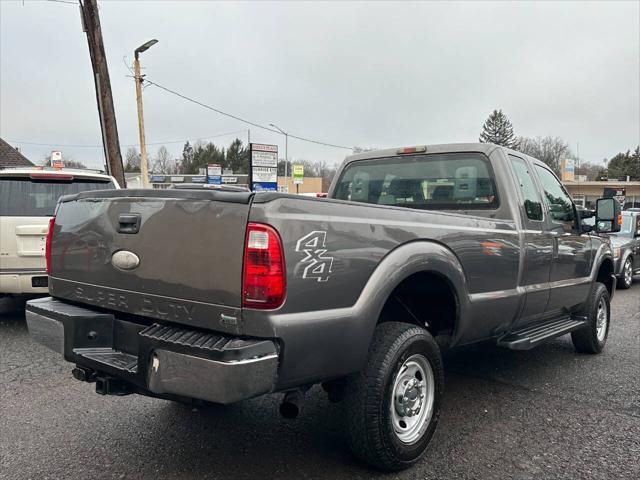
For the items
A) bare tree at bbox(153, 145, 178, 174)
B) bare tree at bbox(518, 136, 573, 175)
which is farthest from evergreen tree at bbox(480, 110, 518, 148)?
bare tree at bbox(153, 145, 178, 174)

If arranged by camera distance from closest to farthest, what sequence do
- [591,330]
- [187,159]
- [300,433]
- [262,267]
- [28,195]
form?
[262,267] → [300,433] → [591,330] → [28,195] → [187,159]

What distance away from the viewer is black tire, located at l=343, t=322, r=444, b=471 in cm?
271

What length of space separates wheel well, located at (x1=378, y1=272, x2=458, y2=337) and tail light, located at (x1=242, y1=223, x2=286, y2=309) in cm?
110

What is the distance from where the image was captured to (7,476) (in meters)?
2.82

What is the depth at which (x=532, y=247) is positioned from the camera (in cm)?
412

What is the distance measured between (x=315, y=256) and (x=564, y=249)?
3.20m

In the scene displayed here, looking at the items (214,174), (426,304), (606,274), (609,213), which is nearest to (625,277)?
(606,274)

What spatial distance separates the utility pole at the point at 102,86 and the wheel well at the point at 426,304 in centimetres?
918

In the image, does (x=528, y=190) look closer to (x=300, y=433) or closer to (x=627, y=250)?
(x=300, y=433)

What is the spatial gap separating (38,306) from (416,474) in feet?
7.94

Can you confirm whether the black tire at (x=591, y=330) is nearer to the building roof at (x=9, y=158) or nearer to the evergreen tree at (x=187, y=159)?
the building roof at (x=9, y=158)

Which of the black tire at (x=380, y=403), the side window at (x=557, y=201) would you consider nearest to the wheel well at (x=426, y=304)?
the black tire at (x=380, y=403)

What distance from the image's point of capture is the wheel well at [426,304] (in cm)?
326

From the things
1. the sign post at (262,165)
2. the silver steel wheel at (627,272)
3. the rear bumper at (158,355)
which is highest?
the sign post at (262,165)
